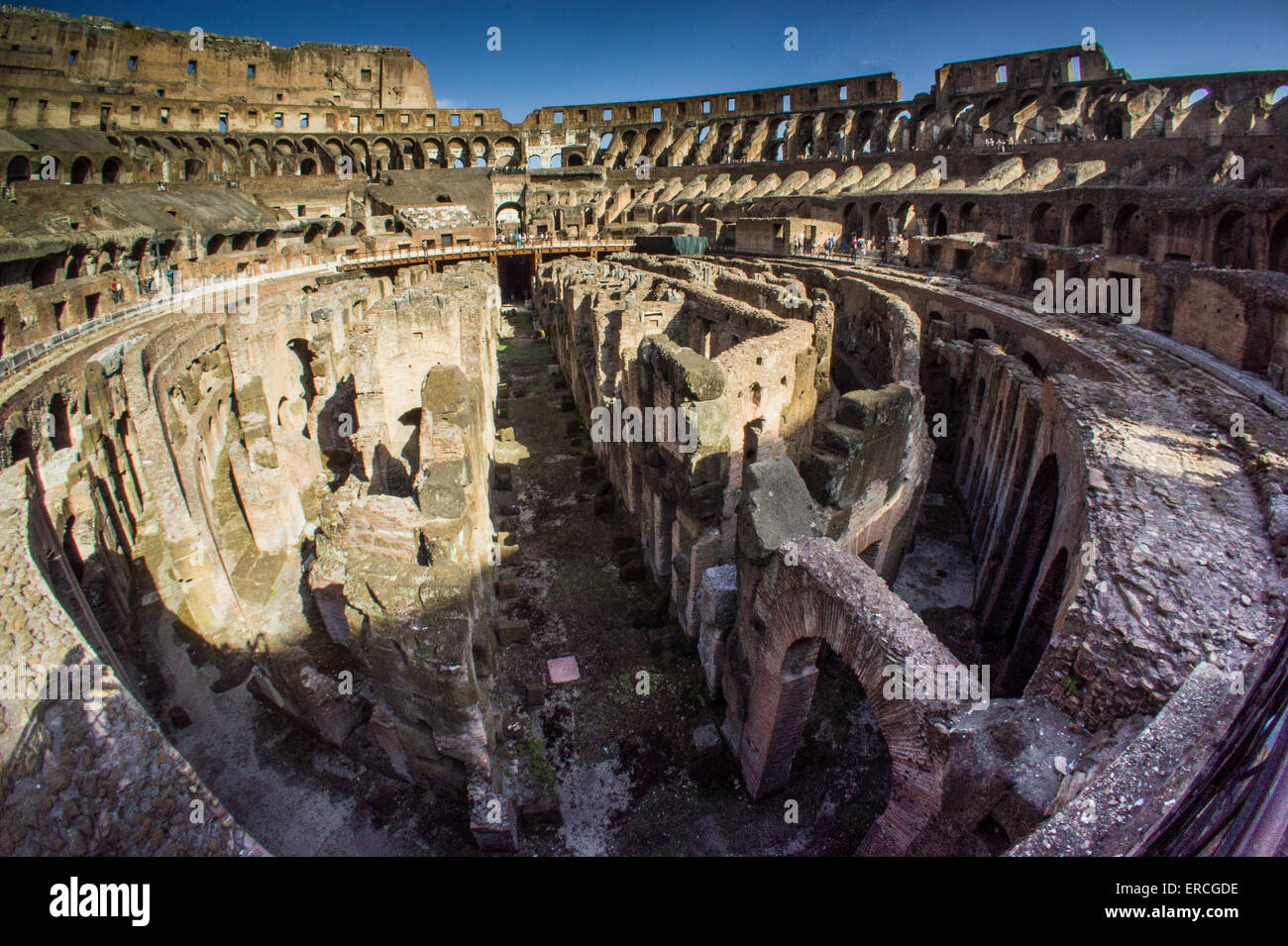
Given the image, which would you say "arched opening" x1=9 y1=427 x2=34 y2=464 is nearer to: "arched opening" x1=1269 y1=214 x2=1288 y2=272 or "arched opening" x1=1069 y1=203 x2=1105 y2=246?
"arched opening" x1=1269 y1=214 x2=1288 y2=272

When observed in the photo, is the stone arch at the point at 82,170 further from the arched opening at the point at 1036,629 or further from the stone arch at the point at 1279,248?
the stone arch at the point at 1279,248

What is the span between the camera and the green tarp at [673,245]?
31656 mm

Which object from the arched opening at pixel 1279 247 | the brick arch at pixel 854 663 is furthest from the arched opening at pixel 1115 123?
the brick arch at pixel 854 663

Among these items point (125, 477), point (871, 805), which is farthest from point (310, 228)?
point (871, 805)

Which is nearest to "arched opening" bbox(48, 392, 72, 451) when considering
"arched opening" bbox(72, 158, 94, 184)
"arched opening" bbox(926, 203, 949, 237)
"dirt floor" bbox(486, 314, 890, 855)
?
"dirt floor" bbox(486, 314, 890, 855)

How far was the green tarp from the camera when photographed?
31656 millimetres

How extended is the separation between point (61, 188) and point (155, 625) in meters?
28.9

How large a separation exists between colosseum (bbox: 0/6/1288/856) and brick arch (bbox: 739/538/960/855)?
32mm

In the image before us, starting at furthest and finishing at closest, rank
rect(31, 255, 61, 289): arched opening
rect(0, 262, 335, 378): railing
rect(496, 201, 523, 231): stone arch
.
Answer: rect(496, 201, 523, 231): stone arch, rect(31, 255, 61, 289): arched opening, rect(0, 262, 335, 378): railing

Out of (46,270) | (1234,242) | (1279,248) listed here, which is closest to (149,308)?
(46,270)

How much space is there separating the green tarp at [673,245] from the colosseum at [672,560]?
10250 mm

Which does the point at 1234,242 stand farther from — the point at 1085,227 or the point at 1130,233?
the point at 1085,227

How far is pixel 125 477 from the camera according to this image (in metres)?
11.4
